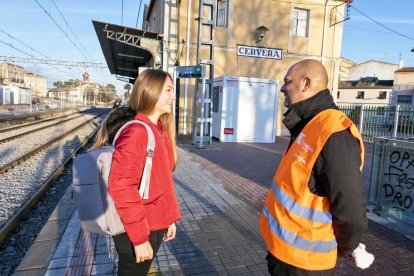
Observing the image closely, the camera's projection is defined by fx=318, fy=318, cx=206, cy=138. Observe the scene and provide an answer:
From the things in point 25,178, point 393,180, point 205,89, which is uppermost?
point 205,89

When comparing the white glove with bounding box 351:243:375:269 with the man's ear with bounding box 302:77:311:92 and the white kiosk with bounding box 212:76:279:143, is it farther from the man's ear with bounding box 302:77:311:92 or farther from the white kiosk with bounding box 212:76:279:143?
the white kiosk with bounding box 212:76:279:143

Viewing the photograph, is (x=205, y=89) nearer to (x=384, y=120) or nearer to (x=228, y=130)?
(x=228, y=130)

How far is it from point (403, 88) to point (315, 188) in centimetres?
6073

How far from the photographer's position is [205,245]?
388 cm

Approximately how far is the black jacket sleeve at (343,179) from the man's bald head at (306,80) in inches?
12.5

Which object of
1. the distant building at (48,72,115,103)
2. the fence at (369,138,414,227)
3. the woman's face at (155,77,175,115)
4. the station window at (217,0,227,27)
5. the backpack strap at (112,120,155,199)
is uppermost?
the station window at (217,0,227,27)

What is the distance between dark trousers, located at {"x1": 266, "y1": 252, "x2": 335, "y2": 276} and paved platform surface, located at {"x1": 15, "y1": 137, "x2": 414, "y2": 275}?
5.04ft

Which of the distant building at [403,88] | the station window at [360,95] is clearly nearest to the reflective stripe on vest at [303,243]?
the distant building at [403,88]

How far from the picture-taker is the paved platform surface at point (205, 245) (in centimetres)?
333

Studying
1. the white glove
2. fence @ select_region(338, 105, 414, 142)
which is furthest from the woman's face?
fence @ select_region(338, 105, 414, 142)

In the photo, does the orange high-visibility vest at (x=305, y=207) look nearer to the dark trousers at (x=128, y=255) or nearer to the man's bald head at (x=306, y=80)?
the man's bald head at (x=306, y=80)

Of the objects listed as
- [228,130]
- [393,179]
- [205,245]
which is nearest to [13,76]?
[228,130]

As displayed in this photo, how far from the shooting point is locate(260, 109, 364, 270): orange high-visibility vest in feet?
5.14

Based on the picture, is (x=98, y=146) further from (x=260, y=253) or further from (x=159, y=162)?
(x=260, y=253)
